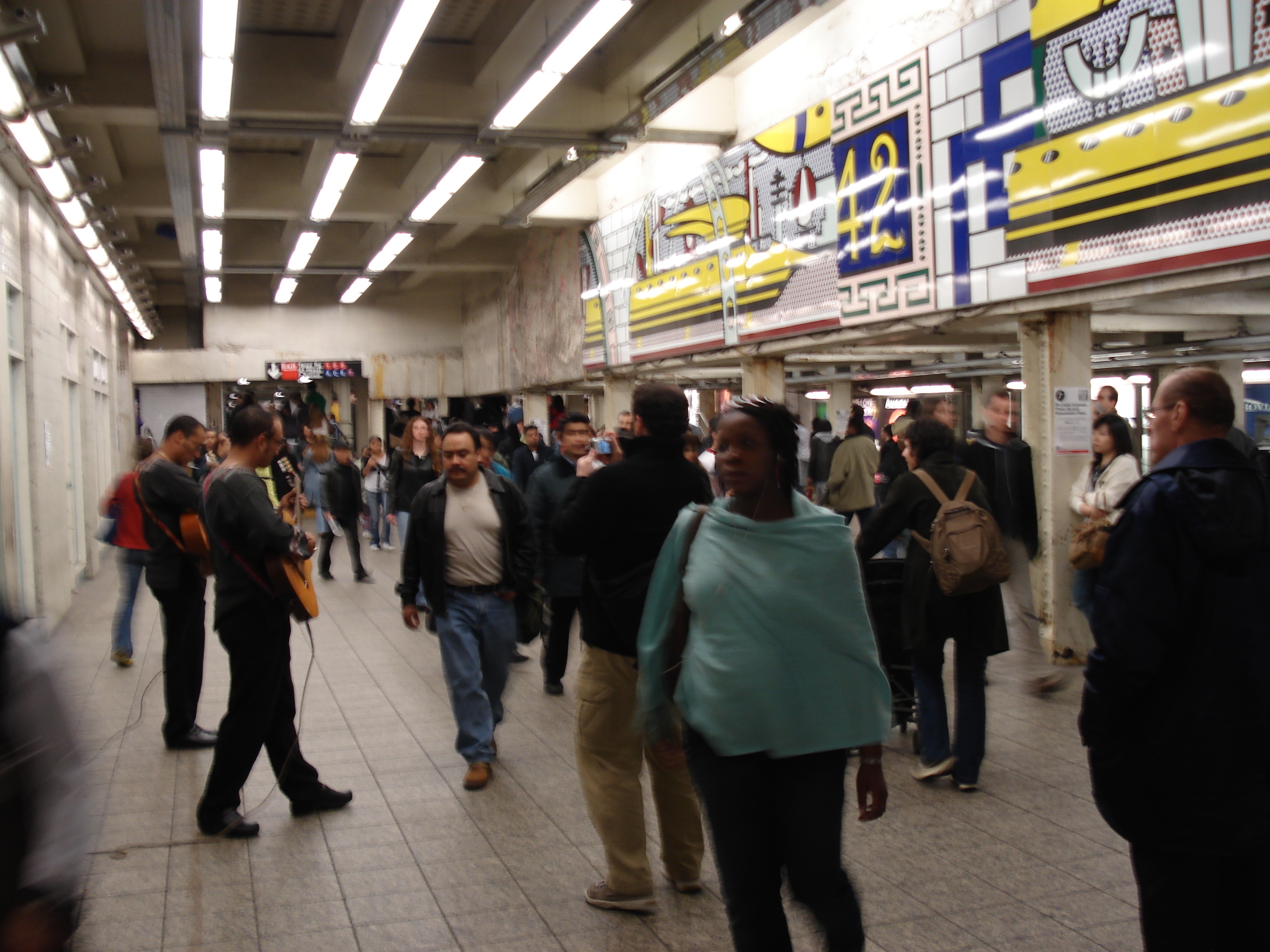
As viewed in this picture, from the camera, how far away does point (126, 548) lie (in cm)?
734

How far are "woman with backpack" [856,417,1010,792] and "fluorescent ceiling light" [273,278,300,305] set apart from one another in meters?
16.2

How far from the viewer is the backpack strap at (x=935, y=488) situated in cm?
465

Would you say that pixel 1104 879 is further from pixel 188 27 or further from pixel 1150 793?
pixel 188 27

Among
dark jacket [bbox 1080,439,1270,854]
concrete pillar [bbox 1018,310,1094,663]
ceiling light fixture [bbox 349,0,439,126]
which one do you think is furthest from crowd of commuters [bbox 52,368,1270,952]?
ceiling light fixture [bbox 349,0,439,126]

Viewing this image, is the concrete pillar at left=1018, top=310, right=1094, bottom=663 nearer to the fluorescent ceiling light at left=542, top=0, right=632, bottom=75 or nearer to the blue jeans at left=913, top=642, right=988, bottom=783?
the blue jeans at left=913, top=642, right=988, bottom=783

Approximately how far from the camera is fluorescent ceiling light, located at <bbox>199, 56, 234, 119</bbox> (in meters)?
7.27

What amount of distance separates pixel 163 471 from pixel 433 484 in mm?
1552

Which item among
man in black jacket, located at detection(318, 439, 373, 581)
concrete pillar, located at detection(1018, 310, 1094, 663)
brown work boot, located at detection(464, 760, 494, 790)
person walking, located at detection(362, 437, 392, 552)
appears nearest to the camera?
brown work boot, located at detection(464, 760, 494, 790)

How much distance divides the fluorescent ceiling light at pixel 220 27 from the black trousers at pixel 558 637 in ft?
13.0

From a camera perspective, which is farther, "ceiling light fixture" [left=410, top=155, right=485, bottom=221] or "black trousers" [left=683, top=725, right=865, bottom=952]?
"ceiling light fixture" [left=410, top=155, right=485, bottom=221]

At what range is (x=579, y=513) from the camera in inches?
138

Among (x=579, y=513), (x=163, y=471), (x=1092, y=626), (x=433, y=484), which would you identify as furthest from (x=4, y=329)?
(x=1092, y=626)

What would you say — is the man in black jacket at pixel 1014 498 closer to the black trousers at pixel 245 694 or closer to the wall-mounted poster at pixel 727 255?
the wall-mounted poster at pixel 727 255

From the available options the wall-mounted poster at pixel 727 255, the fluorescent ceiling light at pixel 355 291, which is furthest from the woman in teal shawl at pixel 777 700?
the fluorescent ceiling light at pixel 355 291
